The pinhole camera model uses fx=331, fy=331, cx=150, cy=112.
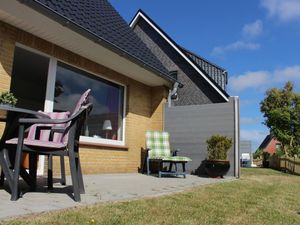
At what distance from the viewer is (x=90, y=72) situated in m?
8.04

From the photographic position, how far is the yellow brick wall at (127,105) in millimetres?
6012

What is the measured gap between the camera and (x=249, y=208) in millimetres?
3918

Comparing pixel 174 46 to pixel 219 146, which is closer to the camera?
pixel 219 146

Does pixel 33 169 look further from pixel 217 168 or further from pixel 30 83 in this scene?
pixel 30 83

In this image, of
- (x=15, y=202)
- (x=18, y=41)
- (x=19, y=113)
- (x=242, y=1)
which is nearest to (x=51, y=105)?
(x=18, y=41)

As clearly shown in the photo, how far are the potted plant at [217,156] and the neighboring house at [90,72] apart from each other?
2.00 metres

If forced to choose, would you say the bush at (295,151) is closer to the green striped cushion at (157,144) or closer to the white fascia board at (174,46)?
the white fascia board at (174,46)

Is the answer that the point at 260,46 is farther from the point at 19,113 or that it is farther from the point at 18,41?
the point at 19,113

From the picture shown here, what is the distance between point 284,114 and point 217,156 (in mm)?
20492

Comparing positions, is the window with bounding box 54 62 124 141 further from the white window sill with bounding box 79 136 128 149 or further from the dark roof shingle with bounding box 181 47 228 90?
the dark roof shingle with bounding box 181 47 228 90

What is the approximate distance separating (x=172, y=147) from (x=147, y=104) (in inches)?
61.9

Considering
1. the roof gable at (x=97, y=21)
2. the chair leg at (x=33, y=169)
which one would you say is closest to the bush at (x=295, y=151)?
the roof gable at (x=97, y=21)

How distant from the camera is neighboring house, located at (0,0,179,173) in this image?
600cm

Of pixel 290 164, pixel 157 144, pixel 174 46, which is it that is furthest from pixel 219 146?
pixel 290 164
